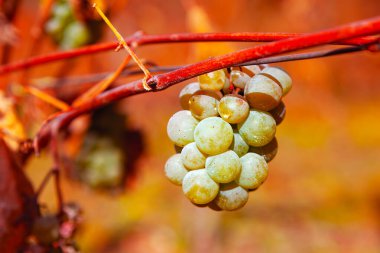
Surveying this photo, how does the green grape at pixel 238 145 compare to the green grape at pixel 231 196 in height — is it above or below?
above

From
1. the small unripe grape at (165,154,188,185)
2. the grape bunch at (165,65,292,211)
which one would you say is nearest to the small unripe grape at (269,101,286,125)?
the grape bunch at (165,65,292,211)

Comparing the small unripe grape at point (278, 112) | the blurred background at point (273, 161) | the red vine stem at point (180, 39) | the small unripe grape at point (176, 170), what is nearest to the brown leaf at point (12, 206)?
the red vine stem at point (180, 39)

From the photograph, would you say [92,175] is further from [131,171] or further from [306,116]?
[306,116]

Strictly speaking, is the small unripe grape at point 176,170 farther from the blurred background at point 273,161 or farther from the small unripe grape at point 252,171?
the blurred background at point 273,161

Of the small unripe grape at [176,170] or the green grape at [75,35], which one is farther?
the green grape at [75,35]

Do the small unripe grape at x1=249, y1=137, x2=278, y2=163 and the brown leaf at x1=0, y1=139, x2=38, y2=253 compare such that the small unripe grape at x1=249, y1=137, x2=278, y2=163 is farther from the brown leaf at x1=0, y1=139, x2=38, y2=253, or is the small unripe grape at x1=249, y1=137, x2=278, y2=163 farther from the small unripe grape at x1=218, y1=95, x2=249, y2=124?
the brown leaf at x1=0, y1=139, x2=38, y2=253

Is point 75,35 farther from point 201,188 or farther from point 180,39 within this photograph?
point 201,188

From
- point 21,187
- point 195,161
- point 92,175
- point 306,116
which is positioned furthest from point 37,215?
point 306,116

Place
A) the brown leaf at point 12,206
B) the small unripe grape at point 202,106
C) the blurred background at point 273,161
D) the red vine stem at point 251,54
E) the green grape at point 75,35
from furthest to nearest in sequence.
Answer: the blurred background at point 273,161 < the green grape at point 75,35 < the brown leaf at point 12,206 < the small unripe grape at point 202,106 < the red vine stem at point 251,54
